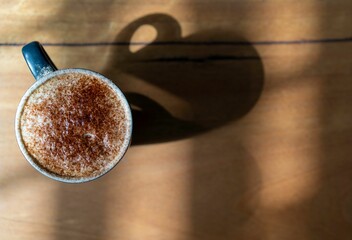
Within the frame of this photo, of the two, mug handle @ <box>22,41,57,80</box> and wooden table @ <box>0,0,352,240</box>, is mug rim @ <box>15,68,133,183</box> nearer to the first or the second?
mug handle @ <box>22,41,57,80</box>

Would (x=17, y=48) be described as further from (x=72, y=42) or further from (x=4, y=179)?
(x=4, y=179)

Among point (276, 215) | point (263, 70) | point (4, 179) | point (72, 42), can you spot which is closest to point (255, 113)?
point (263, 70)

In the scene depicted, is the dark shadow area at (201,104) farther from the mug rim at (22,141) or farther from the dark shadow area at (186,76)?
the mug rim at (22,141)

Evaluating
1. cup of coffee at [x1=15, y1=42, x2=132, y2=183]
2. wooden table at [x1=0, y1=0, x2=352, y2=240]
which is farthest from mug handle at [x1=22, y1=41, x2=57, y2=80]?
wooden table at [x1=0, y1=0, x2=352, y2=240]

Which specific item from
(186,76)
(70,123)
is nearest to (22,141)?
(70,123)

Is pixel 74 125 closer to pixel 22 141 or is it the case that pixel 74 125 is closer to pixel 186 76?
pixel 22 141

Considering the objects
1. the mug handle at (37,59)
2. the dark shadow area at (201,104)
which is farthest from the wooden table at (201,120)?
the mug handle at (37,59)
